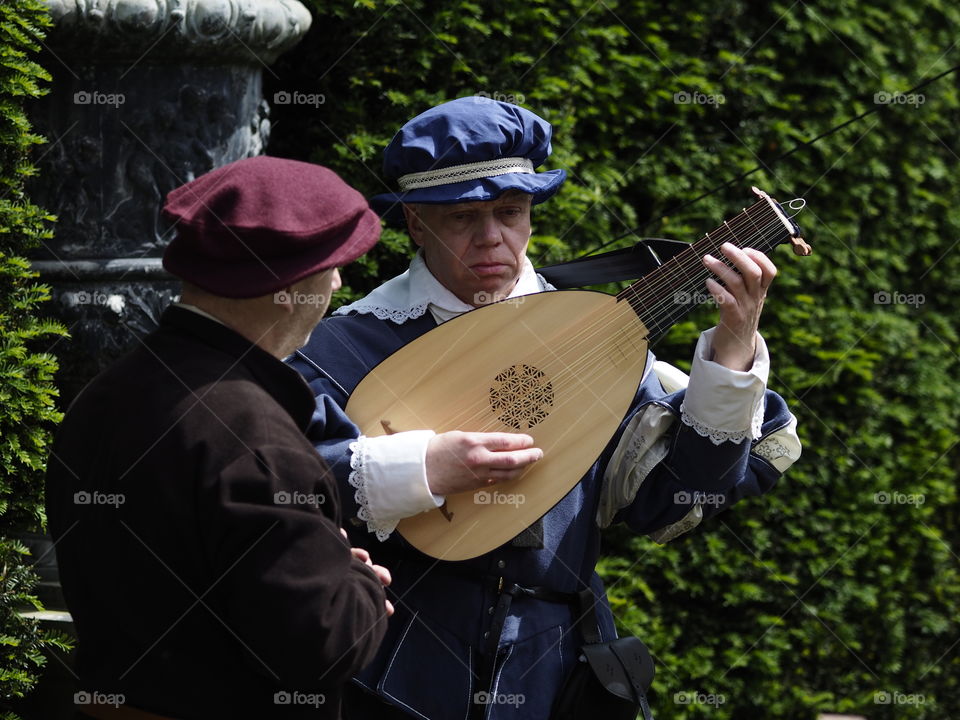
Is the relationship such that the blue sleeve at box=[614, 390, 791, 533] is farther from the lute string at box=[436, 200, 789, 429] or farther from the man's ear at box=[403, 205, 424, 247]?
the man's ear at box=[403, 205, 424, 247]

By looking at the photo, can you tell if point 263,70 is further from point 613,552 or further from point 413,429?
point 613,552

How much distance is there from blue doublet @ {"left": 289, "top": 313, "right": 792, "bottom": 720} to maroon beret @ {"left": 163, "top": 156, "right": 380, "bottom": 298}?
0.54 m

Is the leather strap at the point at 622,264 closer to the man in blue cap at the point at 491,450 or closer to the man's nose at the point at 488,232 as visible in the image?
the man in blue cap at the point at 491,450

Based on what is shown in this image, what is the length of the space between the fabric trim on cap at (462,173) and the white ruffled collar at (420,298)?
20cm

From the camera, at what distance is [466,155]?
231 centimetres

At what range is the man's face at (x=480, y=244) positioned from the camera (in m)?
2.36

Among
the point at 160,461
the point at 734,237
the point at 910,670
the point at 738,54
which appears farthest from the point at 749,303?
the point at 910,670

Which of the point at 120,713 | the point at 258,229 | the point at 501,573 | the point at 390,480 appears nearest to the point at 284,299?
the point at 258,229

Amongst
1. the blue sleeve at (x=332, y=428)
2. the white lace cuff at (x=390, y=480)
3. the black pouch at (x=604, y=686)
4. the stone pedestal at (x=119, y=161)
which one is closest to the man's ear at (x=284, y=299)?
the blue sleeve at (x=332, y=428)

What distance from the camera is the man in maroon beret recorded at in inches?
60.8

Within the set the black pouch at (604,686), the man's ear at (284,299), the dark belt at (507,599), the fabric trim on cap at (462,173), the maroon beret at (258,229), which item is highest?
the maroon beret at (258,229)

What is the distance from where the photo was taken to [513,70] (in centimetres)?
360

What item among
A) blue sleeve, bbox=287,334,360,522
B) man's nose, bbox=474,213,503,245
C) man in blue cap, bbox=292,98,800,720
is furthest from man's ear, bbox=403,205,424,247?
blue sleeve, bbox=287,334,360,522

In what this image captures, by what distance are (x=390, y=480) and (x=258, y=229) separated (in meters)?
0.63
